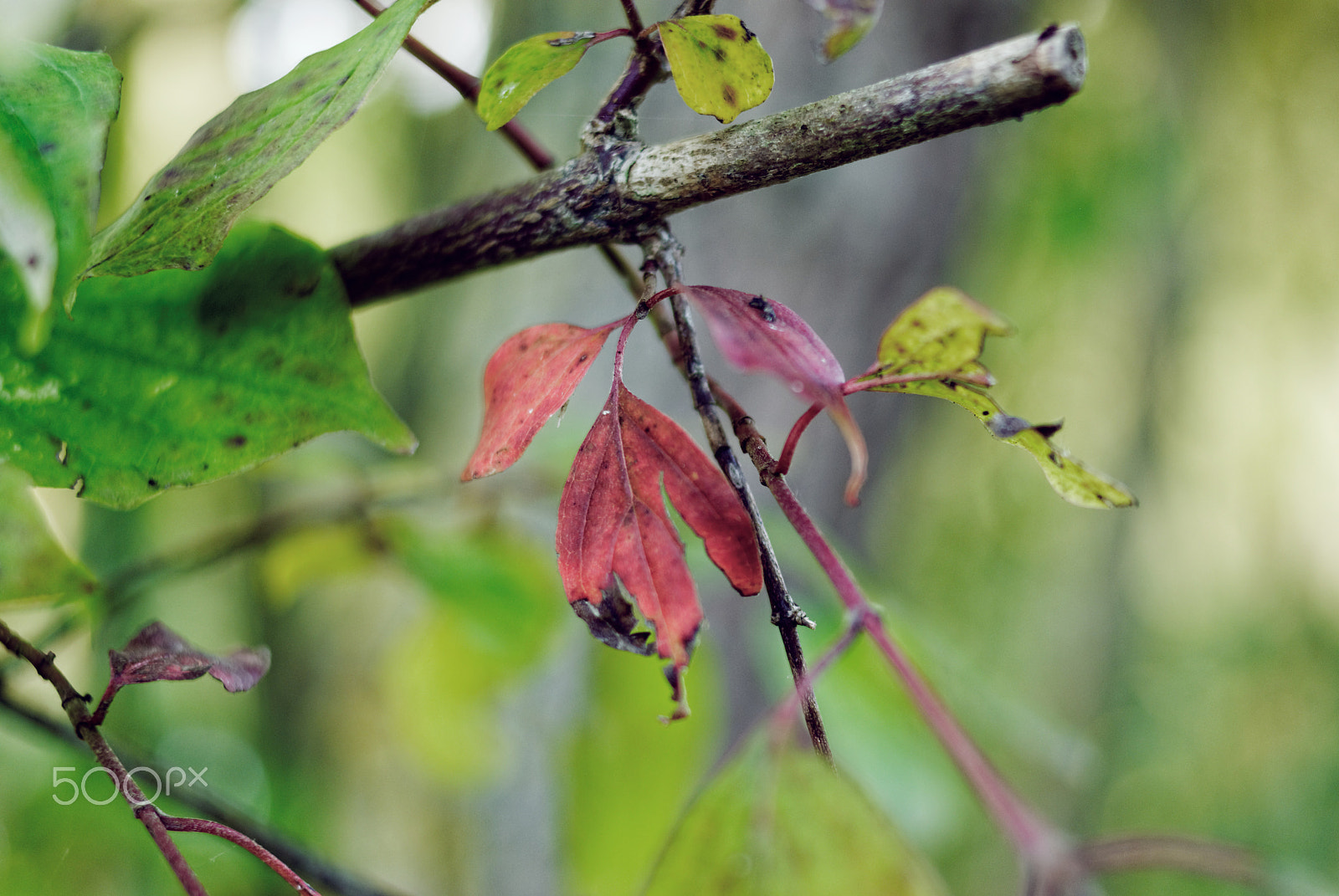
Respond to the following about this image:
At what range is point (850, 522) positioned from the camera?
1.05m

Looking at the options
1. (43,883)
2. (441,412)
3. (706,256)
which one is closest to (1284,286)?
(706,256)

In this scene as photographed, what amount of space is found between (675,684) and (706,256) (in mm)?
737

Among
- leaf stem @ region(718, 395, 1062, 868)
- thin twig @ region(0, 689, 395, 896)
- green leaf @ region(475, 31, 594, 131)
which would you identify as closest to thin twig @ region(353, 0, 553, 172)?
green leaf @ region(475, 31, 594, 131)

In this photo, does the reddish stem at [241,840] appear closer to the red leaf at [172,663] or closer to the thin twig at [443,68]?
the red leaf at [172,663]

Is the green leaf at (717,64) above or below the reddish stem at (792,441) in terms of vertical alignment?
above

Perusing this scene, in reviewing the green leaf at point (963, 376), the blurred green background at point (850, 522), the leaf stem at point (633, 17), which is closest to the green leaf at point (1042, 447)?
the green leaf at point (963, 376)

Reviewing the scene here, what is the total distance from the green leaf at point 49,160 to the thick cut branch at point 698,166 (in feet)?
0.25

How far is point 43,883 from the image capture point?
67cm

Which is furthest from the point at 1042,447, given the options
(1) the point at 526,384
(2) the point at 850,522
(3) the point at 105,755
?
(2) the point at 850,522

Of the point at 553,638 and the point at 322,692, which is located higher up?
the point at 553,638

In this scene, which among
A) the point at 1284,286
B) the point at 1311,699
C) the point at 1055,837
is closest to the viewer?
the point at 1055,837

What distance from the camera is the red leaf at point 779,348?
149mm

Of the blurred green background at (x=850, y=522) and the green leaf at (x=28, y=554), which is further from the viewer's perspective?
the blurred green background at (x=850, y=522)

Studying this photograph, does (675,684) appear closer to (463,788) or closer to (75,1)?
(463,788)
